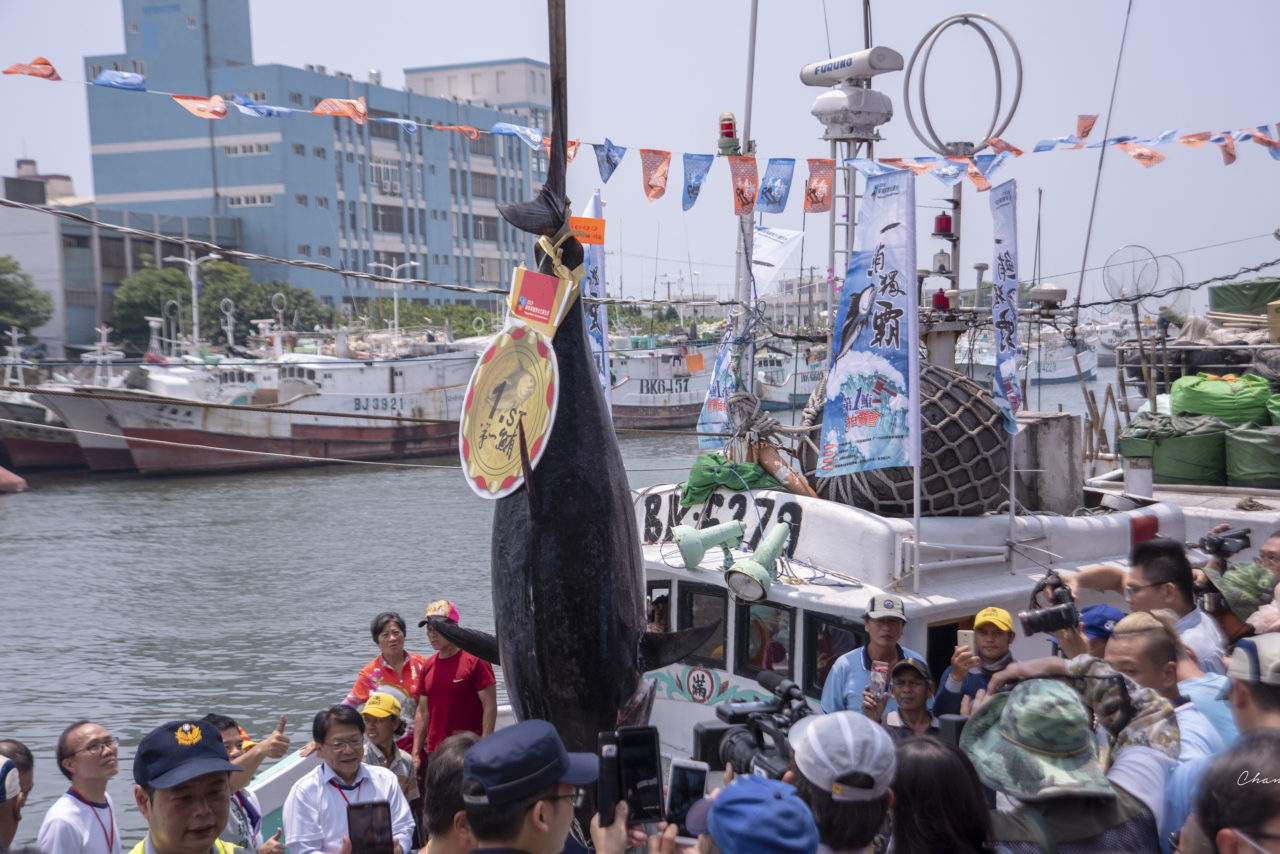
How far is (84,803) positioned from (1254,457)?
996 centimetres

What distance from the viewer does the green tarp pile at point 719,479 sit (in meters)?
6.76

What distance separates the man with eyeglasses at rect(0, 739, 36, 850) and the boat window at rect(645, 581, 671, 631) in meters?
3.22

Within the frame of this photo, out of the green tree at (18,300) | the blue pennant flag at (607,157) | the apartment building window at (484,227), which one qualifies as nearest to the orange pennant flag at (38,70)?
the blue pennant flag at (607,157)

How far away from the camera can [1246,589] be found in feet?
14.8

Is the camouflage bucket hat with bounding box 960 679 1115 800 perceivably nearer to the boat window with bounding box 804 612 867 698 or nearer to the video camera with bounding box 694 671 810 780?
the video camera with bounding box 694 671 810 780

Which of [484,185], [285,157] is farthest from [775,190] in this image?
[484,185]

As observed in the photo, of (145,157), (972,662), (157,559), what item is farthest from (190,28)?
(972,662)

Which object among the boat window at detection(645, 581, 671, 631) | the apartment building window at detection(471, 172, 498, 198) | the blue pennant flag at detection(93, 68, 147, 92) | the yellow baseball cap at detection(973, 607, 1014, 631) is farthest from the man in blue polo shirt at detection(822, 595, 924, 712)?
the apartment building window at detection(471, 172, 498, 198)

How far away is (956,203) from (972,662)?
512cm

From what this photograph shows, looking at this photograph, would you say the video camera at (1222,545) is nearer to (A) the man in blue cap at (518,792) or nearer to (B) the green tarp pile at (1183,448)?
(A) the man in blue cap at (518,792)

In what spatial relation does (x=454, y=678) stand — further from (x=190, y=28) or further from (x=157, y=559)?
(x=190, y=28)

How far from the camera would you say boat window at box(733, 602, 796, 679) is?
5996 mm

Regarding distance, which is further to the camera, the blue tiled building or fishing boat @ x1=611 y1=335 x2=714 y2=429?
the blue tiled building

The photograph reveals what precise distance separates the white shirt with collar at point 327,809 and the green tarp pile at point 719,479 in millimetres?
3115
